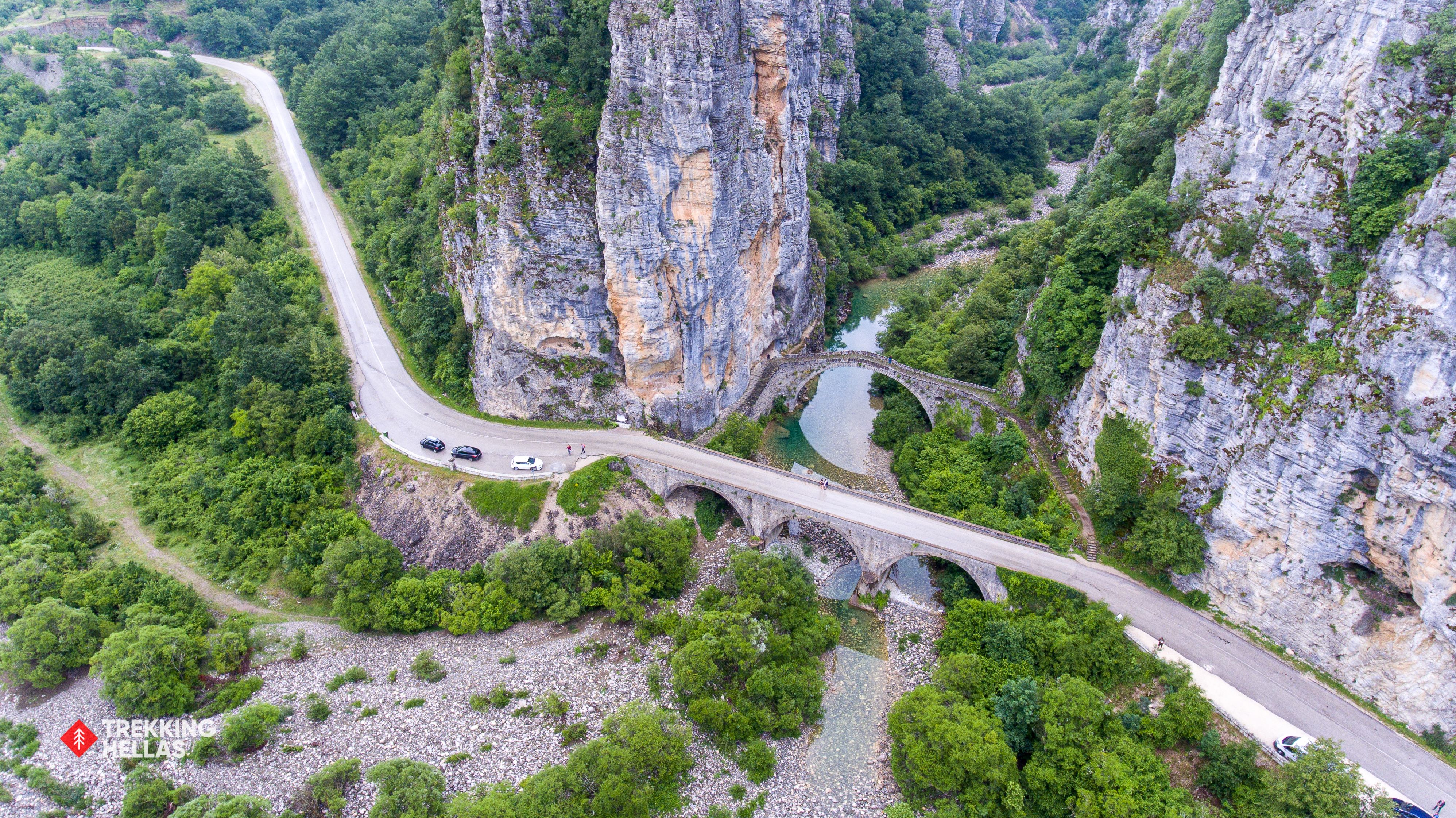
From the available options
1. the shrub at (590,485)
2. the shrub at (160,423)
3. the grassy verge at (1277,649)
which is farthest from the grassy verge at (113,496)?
the grassy verge at (1277,649)

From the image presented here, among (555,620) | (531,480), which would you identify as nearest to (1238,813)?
(555,620)

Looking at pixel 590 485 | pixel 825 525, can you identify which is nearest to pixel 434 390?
pixel 590 485

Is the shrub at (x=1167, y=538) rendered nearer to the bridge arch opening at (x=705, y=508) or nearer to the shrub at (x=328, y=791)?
the bridge arch opening at (x=705, y=508)

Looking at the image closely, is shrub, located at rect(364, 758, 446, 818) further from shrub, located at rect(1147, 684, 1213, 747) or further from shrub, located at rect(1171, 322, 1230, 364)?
shrub, located at rect(1171, 322, 1230, 364)

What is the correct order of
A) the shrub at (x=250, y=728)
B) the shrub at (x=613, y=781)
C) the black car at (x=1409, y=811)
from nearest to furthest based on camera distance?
1. the black car at (x=1409, y=811)
2. the shrub at (x=613, y=781)
3. the shrub at (x=250, y=728)

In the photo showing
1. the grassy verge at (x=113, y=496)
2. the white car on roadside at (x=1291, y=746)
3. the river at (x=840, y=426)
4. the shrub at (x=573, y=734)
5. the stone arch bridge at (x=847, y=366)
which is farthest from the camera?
the river at (x=840, y=426)

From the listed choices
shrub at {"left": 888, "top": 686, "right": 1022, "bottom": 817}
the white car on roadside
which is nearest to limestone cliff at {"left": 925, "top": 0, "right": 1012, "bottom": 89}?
the white car on roadside
